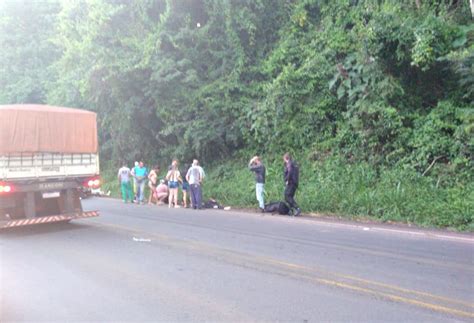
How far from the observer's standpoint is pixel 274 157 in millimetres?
19703

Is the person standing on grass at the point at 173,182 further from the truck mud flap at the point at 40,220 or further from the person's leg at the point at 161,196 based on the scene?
the truck mud flap at the point at 40,220

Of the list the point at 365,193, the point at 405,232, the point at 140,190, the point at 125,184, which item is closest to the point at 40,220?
the point at 405,232

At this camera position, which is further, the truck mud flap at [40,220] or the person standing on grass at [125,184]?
the person standing on grass at [125,184]

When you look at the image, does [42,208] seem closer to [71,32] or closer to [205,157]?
[205,157]

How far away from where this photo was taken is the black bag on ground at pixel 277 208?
15.1 metres

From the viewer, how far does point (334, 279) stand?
22.8ft

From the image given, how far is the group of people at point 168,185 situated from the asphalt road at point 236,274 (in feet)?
18.2

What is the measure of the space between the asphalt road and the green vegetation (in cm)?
380

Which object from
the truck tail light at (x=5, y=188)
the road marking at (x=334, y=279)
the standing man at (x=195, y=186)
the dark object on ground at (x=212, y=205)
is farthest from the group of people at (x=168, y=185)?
the road marking at (x=334, y=279)

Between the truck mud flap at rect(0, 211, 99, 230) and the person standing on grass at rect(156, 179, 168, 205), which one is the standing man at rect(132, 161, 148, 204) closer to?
the person standing on grass at rect(156, 179, 168, 205)

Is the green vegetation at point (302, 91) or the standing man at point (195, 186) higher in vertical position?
the green vegetation at point (302, 91)

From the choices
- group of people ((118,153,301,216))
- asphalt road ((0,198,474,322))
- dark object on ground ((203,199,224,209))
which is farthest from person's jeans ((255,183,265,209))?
asphalt road ((0,198,474,322))

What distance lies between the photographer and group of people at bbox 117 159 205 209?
17531 mm

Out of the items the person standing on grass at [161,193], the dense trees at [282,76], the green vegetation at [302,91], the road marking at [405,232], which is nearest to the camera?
the road marking at [405,232]
